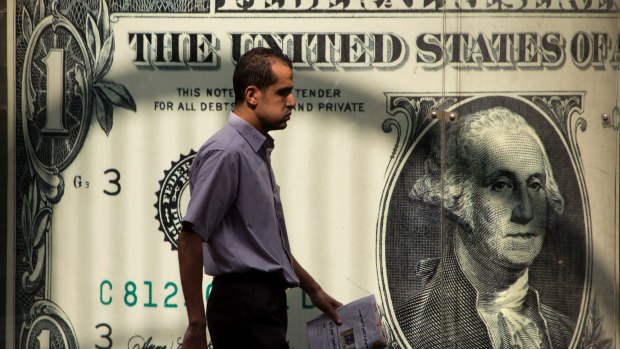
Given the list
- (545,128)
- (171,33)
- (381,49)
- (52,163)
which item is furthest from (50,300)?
(545,128)

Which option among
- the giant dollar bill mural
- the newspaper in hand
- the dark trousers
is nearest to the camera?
the dark trousers

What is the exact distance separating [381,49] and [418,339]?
1.32 m

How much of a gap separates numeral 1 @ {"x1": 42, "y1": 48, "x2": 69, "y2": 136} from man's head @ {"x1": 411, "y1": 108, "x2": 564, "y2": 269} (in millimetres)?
1646

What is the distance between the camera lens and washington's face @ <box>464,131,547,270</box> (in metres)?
5.91

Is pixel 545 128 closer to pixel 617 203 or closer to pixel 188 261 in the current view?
pixel 617 203

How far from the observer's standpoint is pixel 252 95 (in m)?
4.37

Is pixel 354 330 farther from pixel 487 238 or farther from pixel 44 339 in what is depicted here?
pixel 44 339

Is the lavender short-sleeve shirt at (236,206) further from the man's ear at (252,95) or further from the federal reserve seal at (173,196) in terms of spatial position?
the federal reserve seal at (173,196)

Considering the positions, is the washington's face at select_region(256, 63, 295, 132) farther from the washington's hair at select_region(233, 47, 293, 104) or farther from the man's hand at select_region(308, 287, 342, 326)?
the man's hand at select_region(308, 287, 342, 326)

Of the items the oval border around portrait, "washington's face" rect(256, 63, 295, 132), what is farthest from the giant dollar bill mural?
"washington's face" rect(256, 63, 295, 132)

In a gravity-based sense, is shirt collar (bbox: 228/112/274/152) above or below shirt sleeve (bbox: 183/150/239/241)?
above

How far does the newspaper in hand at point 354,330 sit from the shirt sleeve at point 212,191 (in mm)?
659

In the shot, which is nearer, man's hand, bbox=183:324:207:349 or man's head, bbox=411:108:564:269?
man's hand, bbox=183:324:207:349
